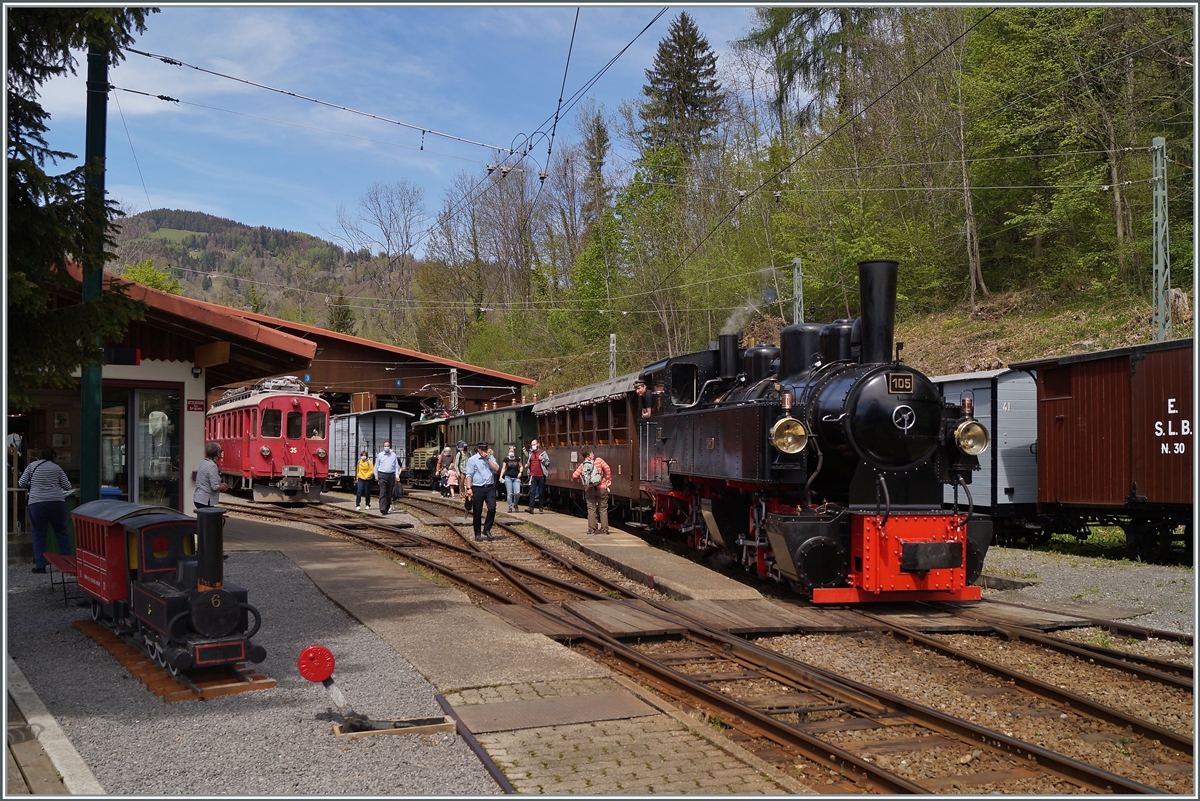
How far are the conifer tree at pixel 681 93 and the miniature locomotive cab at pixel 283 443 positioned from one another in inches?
1065

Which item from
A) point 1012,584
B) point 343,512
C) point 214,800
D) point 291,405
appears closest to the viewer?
point 214,800

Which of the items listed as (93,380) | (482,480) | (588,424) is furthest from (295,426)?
(93,380)

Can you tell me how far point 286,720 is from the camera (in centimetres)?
579

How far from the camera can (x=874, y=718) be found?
6113 millimetres

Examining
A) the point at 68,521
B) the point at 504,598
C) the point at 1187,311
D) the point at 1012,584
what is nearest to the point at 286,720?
the point at 504,598

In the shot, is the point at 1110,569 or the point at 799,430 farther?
the point at 1110,569

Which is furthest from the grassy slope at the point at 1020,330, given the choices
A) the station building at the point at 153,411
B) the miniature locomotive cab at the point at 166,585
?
the miniature locomotive cab at the point at 166,585

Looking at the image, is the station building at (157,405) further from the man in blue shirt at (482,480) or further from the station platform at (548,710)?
the station platform at (548,710)

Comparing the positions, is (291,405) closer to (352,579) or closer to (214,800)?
(352,579)

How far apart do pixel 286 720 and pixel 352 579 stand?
5.84 m

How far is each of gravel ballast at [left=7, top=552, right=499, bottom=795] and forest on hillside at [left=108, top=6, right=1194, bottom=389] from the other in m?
8.46

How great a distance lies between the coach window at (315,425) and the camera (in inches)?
→ 1021

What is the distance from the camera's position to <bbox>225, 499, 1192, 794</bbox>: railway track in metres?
5.00

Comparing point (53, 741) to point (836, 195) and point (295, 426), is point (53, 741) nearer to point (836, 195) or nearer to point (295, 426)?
point (295, 426)
